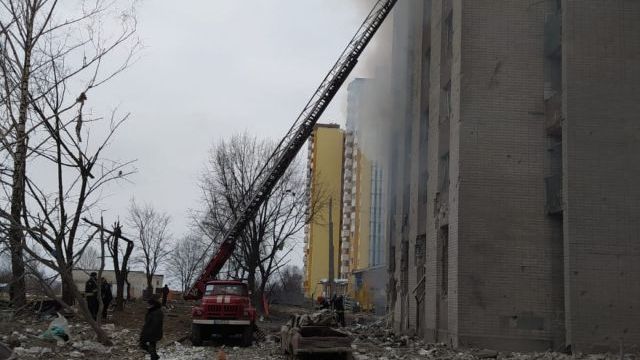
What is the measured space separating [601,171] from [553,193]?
1.27 m

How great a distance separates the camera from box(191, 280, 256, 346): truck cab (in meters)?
18.3

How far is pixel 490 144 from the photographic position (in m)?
16.8

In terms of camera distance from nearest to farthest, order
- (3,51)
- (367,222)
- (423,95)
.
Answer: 1. (3,51)
2. (423,95)
3. (367,222)

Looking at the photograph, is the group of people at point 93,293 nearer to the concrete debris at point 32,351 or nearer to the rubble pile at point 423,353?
the concrete debris at point 32,351

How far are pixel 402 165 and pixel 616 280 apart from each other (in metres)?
12.2

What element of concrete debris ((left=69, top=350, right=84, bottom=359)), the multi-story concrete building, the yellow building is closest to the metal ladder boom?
concrete debris ((left=69, top=350, right=84, bottom=359))

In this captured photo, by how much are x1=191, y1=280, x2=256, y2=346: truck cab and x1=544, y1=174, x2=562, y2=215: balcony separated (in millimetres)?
8832

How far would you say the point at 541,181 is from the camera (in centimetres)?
1647

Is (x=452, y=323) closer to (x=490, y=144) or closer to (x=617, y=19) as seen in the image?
(x=490, y=144)

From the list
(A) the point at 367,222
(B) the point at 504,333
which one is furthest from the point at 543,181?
(A) the point at 367,222

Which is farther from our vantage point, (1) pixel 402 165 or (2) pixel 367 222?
(2) pixel 367 222

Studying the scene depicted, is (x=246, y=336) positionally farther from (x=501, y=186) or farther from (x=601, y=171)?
(x=601, y=171)

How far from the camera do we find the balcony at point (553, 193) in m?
15.7

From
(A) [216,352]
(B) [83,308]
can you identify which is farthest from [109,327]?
(B) [83,308]
